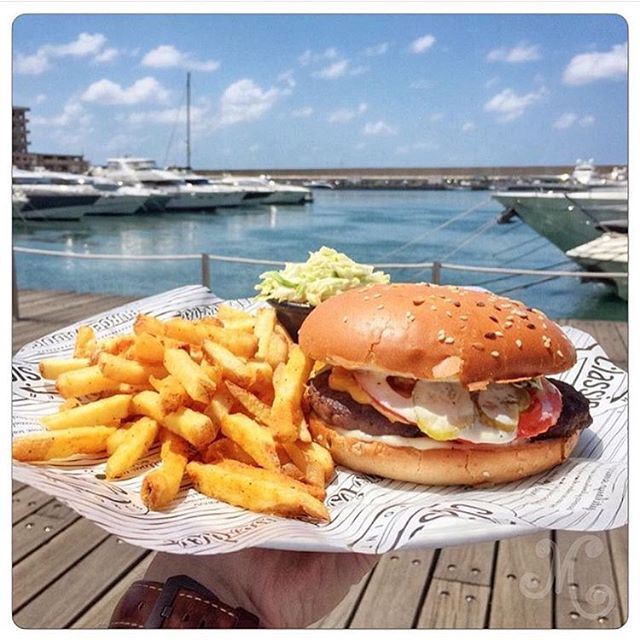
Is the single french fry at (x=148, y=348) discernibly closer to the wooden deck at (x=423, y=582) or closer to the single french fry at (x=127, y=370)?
the single french fry at (x=127, y=370)

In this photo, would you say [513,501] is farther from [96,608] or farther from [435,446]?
[96,608]

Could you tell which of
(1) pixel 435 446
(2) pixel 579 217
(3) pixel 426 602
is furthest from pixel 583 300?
(1) pixel 435 446

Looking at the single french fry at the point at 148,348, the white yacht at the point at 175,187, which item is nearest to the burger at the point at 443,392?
the single french fry at the point at 148,348

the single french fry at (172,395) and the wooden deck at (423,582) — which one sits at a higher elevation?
the single french fry at (172,395)

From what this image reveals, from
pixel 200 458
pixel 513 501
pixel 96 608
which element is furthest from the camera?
pixel 96 608

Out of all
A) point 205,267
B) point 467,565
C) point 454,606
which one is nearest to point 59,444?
point 454,606

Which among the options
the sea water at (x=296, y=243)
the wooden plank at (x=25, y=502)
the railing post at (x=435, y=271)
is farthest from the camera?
the sea water at (x=296, y=243)
